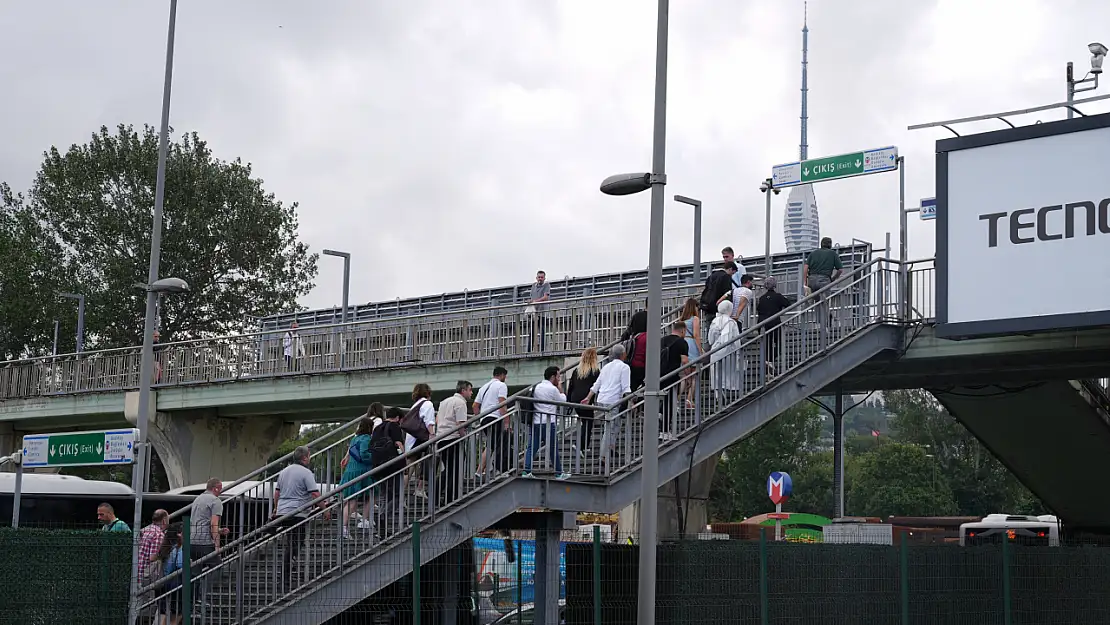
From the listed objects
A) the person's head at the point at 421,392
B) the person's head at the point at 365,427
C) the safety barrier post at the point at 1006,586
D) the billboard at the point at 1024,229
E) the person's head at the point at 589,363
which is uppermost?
the billboard at the point at 1024,229

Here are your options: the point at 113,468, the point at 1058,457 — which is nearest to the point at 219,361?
the point at 1058,457

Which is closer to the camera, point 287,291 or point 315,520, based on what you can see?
point 315,520

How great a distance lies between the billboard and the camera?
21422mm

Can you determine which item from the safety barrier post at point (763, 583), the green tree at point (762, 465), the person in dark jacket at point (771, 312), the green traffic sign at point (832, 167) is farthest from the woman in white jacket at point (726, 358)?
the green tree at point (762, 465)

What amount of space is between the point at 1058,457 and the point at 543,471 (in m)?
15.3

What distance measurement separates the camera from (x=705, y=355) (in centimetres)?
1875

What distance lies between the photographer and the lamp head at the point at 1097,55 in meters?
27.2

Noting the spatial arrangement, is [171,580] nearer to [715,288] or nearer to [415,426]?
[415,426]

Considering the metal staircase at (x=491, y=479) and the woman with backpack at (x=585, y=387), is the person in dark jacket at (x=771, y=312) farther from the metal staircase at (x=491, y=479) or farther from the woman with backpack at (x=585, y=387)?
the woman with backpack at (x=585, y=387)

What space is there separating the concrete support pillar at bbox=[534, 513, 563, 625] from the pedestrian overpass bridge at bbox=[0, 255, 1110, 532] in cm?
454

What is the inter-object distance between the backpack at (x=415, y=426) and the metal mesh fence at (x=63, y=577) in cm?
384

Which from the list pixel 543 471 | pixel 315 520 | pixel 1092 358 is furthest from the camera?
pixel 1092 358

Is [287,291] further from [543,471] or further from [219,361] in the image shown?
[543,471]

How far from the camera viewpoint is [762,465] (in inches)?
4402
